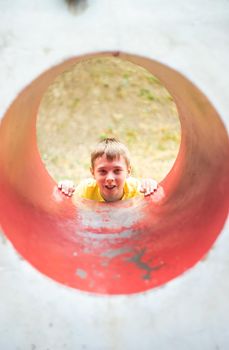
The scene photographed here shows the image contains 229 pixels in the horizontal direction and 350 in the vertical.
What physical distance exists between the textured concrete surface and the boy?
953 millimetres

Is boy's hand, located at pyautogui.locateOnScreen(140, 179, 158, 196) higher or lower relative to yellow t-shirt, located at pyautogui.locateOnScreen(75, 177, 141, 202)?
lower

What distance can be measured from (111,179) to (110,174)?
0.03 m

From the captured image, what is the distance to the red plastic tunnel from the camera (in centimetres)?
177

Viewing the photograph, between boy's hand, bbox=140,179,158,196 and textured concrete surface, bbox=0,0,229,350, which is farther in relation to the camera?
boy's hand, bbox=140,179,158,196

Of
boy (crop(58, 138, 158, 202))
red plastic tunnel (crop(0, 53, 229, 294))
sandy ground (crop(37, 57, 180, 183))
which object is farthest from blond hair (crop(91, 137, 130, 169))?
sandy ground (crop(37, 57, 180, 183))

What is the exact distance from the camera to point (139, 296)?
1.67 metres

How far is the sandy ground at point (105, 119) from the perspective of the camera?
3910 mm

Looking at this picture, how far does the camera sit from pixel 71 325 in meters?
1.65

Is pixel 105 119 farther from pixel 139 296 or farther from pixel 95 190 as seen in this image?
pixel 139 296

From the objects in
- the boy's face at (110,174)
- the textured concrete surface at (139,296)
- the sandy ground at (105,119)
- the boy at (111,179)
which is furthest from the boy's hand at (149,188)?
the sandy ground at (105,119)

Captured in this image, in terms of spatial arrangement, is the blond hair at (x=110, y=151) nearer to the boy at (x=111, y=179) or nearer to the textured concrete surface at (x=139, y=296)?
the boy at (x=111, y=179)

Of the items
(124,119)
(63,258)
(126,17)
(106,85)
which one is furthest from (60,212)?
(106,85)

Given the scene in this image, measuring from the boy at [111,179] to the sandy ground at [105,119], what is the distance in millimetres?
900

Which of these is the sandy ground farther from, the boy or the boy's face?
the boy's face
